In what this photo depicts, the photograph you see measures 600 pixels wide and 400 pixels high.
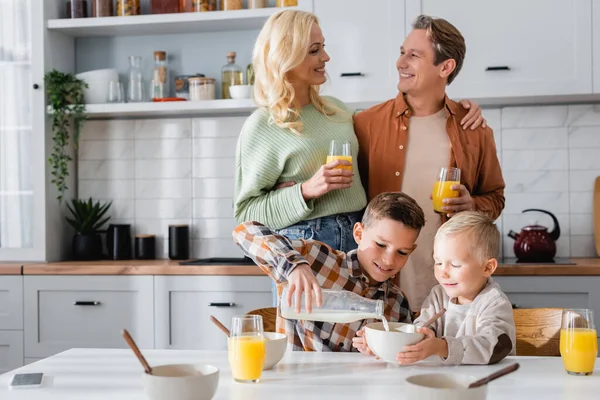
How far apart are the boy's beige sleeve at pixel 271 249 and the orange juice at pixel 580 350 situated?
0.58 metres

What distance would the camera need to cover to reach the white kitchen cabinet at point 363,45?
10.9 ft

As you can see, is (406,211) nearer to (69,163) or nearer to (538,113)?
(538,113)

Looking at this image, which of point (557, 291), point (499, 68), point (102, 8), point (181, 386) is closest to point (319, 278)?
point (181, 386)

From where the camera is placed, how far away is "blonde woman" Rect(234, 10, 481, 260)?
2.18 metres

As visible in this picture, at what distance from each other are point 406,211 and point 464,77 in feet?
5.17

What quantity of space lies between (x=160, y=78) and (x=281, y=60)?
169 cm

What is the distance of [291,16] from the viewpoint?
2.20 meters

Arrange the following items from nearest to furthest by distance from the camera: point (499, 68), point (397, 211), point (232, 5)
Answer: point (397, 211)
point (499, 68)
point (232, 5)

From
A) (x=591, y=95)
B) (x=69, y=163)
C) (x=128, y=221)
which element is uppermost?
(x=591, y=95)

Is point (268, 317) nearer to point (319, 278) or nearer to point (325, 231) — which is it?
point (319, 278)

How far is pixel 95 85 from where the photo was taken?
12.2 ft

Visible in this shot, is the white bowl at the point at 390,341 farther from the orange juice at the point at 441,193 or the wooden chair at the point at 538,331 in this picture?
the orange juice at the point at 441,193

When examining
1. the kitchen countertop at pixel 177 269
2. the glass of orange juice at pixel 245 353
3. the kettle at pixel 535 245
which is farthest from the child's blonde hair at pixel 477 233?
the kettle at pixel 535 245

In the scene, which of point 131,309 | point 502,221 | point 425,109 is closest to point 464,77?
point 502,221
